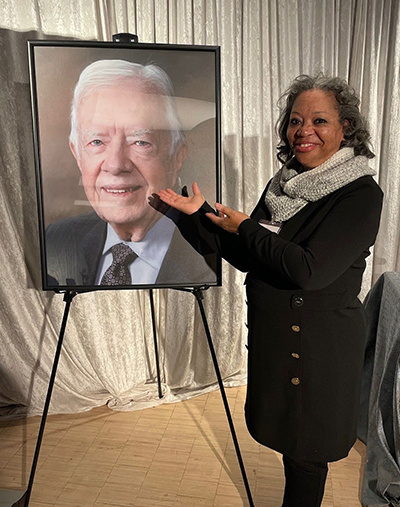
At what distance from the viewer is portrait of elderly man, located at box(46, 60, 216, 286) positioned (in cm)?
172

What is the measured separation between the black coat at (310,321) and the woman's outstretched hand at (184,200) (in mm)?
199

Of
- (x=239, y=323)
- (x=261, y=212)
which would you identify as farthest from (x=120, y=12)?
(x=239, y=323)

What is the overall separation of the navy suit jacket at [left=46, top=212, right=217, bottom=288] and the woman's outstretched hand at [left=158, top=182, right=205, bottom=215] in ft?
0.38

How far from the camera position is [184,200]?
174 cm

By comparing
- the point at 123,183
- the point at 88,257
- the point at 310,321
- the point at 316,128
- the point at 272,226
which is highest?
the point at 316,128

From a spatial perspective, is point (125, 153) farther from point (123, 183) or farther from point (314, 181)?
point (314, 181)

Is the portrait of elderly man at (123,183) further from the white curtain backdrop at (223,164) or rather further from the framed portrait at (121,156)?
the white curtain backdrop at (223,164)

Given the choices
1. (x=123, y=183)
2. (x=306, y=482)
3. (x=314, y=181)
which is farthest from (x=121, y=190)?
(x=306, y=482)

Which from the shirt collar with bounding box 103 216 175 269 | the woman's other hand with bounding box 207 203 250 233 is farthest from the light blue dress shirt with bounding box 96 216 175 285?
the woman's other hand with bounding box 207 203 250 233

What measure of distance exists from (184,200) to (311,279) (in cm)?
56

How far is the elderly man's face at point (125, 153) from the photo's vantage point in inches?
67.6

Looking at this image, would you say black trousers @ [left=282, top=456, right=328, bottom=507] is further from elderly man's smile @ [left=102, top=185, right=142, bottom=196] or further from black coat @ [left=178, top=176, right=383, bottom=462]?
elderly man's smile @ [left=102, top=185, right=142, bottom=196]

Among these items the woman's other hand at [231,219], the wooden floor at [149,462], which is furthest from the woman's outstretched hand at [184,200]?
the wooden floor at [149,462]

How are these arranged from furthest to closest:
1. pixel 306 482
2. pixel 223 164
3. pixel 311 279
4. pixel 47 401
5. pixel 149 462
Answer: pixel 223 164 < pixel 149 462 < pixel 47 401 < pixel 306 482 < pixel 311 279
